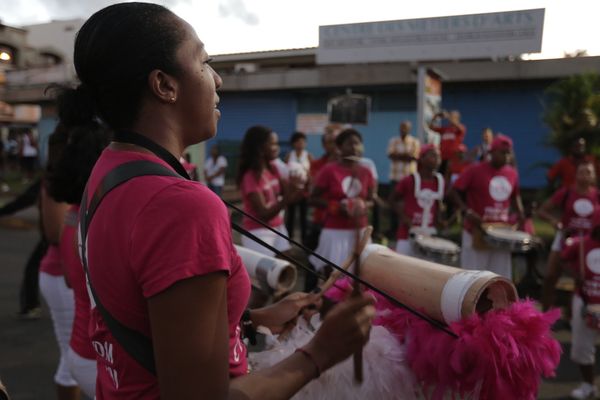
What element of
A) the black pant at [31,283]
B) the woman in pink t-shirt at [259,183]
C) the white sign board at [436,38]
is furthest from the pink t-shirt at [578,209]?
the black pant at [31,283]

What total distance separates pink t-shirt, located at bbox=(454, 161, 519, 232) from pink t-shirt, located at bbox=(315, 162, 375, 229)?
1.04 meters

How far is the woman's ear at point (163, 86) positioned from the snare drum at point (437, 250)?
4.14 metres

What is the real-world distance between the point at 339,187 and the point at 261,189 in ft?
3.08

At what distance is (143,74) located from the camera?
1.11 m

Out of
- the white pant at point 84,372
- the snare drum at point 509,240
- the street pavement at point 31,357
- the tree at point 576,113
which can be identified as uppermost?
the tree at point 576,113

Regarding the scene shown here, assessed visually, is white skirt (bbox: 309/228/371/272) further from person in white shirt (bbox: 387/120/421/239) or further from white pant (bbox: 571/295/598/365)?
person in white shirt (bbox: 387/120/421/239)

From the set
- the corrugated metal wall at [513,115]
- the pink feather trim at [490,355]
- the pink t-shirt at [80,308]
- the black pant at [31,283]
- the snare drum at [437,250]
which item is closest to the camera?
the pink feather trim at [490,355]

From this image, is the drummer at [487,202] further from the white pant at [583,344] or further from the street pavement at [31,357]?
the white pant at [583,344]

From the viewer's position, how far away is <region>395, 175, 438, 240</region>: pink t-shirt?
576 cm

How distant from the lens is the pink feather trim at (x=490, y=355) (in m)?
1.48

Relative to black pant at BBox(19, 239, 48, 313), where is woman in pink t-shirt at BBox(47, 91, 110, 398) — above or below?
above

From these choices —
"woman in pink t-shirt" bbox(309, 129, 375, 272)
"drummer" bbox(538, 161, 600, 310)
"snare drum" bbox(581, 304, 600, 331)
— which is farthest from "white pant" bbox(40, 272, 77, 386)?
"drummer" bbox(538, 161, 600, 310)

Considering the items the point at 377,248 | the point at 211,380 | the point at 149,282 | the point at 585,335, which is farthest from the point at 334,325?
the point at 585,335

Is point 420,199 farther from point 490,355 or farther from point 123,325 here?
point 123,325
